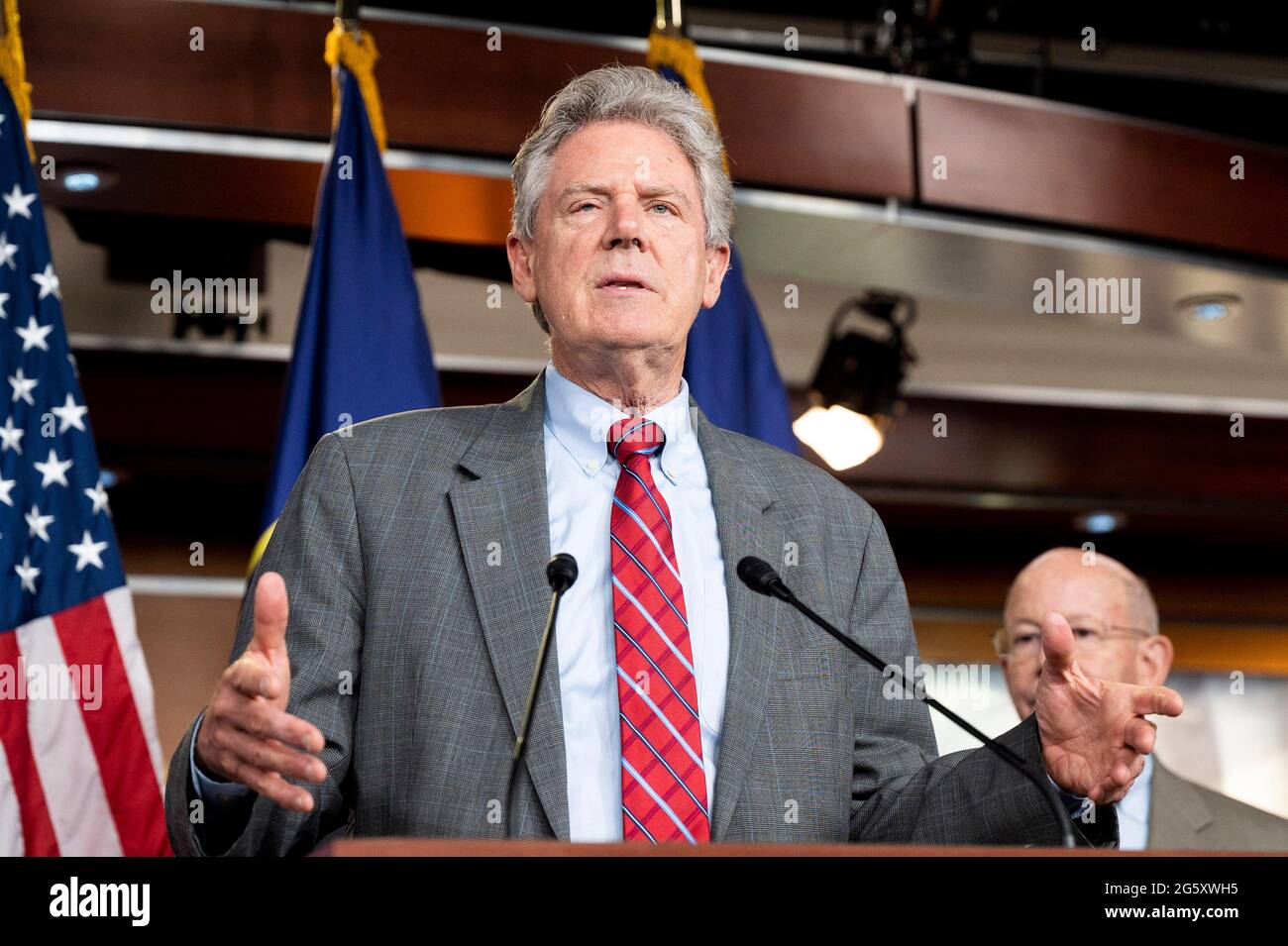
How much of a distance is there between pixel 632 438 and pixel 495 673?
398mm

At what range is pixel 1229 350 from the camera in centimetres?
570

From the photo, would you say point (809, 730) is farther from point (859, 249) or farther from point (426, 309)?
point (426, 309)

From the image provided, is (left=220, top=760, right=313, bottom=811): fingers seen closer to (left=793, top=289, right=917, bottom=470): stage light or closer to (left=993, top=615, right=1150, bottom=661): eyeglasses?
(left=993, top=615, right=1150, bottom=661): eyeglasses

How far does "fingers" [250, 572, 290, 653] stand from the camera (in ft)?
4.61

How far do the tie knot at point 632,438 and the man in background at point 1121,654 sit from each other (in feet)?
5.80

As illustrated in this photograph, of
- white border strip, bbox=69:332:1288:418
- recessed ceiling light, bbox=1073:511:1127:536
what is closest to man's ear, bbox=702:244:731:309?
white border strip, bbox=69:332:1288:418

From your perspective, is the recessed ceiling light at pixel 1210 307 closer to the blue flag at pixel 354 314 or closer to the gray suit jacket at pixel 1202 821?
the gray suit jacket at pixel 1202 821

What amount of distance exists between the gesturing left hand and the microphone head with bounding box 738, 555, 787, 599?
0.98 ft

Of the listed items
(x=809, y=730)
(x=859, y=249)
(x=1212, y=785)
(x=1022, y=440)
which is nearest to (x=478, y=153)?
(x=859, y=249)

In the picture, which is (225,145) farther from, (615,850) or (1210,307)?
(1210,307)

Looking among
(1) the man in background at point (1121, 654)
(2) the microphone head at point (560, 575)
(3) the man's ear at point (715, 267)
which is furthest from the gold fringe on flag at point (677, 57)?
(2) the microphone head at point (560, 575)

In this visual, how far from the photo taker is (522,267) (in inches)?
87.4

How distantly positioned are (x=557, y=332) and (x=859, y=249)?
2290mm

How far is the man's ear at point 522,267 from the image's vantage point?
2.21 m
